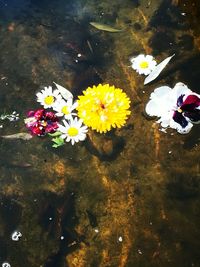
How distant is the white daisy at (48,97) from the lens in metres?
3.19

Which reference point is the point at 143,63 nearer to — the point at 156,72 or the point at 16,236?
the point at 156,72

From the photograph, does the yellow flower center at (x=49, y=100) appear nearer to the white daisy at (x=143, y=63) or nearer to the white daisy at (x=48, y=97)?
the white daisy at (x=48, y=97)

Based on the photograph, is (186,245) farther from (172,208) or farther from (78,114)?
(78,114)

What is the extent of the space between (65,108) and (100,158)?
1.75ft

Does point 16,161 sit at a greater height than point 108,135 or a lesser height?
lesser

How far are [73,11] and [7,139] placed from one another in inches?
56.3

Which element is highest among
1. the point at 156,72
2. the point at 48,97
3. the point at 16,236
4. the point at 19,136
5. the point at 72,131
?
the point at 156,72

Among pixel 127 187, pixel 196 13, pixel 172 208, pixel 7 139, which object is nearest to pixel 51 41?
pixel 7 139

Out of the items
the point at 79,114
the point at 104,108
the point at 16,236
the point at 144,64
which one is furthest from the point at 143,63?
the point at 16,236

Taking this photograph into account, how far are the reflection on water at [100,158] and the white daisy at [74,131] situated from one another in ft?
0.24

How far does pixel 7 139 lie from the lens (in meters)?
3.09

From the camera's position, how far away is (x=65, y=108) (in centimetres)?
313

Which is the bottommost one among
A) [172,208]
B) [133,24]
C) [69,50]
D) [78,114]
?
[172,208]

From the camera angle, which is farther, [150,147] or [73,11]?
[73,11]
